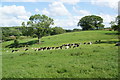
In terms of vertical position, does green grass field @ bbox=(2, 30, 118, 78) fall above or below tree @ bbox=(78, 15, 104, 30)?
below

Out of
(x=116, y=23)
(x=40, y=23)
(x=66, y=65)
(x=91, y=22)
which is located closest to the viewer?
(x=66, y=65)

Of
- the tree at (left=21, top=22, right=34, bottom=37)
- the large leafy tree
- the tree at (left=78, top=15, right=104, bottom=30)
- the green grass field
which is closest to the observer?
the green grass field

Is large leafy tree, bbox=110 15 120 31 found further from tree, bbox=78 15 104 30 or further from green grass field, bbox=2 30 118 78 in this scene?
tree, bbox=78 15 104 30

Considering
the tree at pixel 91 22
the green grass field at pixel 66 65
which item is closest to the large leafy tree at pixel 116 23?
the green grass field at pixel 66 65

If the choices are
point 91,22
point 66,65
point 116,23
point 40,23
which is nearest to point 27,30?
point 40,23

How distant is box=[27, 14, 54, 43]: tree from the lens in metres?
54.1

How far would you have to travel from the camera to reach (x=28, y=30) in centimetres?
5456

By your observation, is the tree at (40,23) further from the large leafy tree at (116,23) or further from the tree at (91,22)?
the tree at (91,22)

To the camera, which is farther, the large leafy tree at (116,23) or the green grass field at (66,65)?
the large leafy tree at (116,23)

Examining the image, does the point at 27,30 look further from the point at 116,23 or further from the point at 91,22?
the point at 91,22

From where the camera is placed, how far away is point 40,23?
54.2 metres

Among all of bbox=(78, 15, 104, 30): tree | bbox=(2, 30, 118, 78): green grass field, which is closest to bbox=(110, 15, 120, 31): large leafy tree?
bbox=(2, 30, 118, 78): green grass field

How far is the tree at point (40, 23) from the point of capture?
177 feet

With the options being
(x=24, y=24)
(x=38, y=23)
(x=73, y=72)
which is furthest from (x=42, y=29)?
(x=73, y=72)
